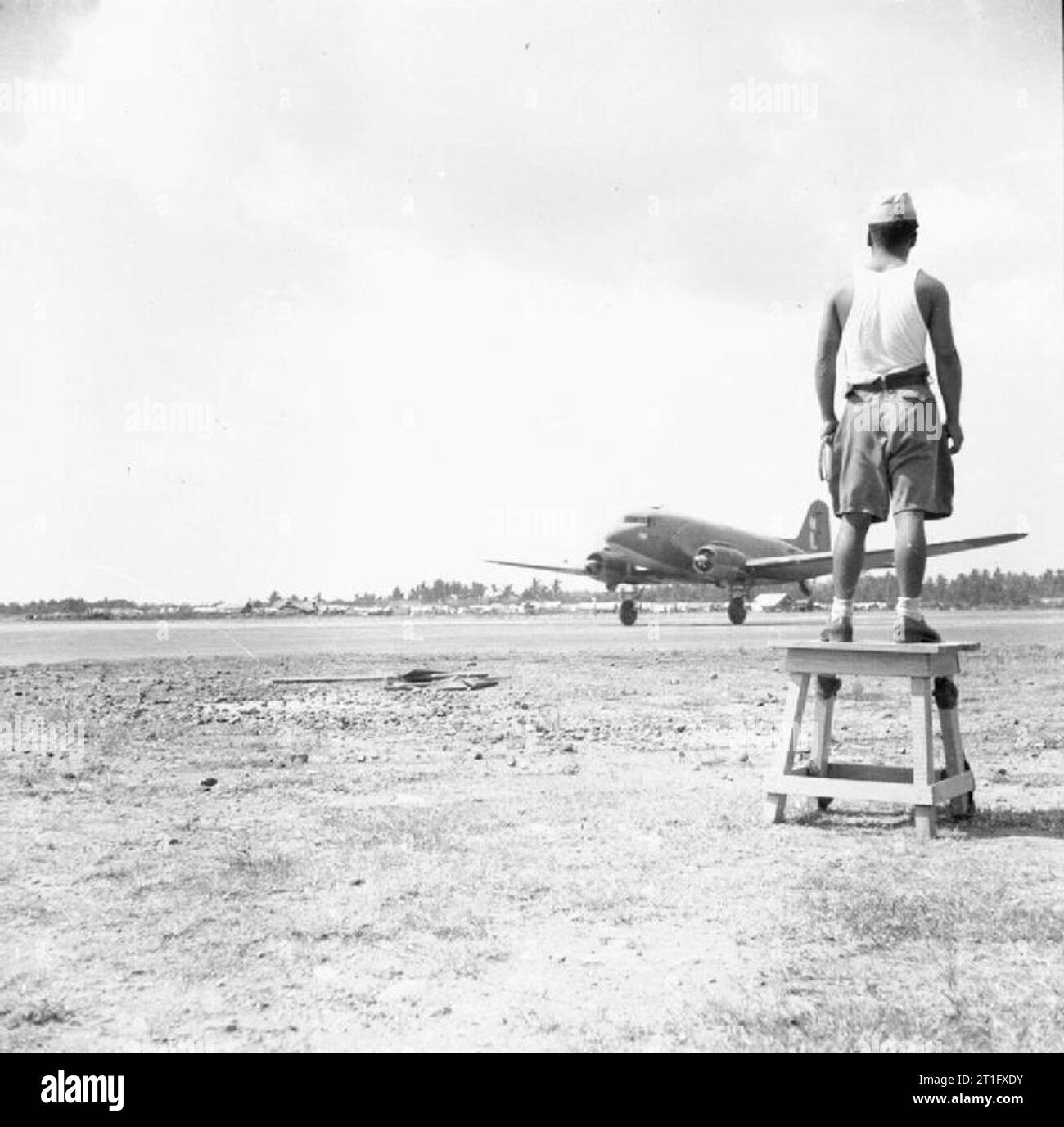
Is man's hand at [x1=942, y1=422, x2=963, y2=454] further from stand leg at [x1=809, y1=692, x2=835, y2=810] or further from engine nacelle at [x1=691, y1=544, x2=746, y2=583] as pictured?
engine nacelle at [x1=691, y1=544, x2=746, y2=583]

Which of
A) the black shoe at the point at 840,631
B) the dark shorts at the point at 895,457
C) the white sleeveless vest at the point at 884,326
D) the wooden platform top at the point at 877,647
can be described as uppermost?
the white sleeveless vest at the point at 884,326

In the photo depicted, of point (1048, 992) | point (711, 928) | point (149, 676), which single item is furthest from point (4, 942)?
point (149, 676)

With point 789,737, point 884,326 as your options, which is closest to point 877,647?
point 789,737

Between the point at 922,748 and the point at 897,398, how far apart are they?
163 cm

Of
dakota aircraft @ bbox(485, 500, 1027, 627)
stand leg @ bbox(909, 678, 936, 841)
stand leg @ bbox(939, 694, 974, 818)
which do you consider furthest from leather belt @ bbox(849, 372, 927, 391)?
dakota aircraft @ bbox(485, 500, 1027, 627)

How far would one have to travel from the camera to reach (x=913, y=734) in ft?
15.4

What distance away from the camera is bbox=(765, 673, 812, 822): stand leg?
16.4 feet

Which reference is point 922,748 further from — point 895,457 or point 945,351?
point 945,351

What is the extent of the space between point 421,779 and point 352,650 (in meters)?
14.0

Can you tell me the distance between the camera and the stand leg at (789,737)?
16.4 feet

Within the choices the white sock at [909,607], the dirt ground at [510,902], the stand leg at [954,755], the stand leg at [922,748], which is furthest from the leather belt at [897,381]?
the dirt ground at [510,902]

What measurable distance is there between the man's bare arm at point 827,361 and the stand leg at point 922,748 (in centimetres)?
135

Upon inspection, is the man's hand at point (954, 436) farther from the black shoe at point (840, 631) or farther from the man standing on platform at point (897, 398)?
the black shoe at point (840, 631)
